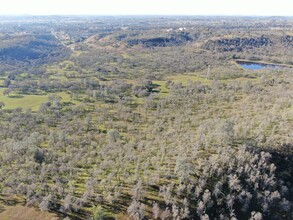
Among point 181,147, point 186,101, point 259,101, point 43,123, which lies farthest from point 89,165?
point 259,101

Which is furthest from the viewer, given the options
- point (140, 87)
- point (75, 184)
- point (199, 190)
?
point (140, 87)

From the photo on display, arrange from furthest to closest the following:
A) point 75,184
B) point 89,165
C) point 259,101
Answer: point 259,101, point 89,165, point 75,184

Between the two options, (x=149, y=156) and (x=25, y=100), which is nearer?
(x=149, y=156)

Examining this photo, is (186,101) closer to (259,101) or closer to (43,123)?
(259,101)

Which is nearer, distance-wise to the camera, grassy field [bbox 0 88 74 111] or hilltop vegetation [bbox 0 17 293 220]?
hilltop vegetation [bbox 0 17 293 220]

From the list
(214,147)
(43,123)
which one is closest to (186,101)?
(214,147)

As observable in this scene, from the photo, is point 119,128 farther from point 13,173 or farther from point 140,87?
point 140,87

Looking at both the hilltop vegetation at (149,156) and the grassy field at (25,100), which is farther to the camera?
the grassy field at (25,100)

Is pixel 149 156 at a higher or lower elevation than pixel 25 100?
higher

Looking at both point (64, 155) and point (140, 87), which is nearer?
point (64, 155)
